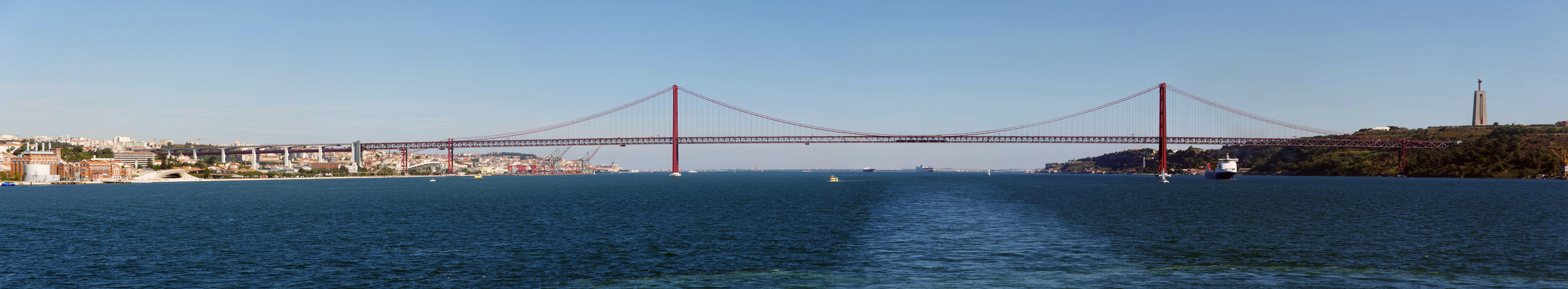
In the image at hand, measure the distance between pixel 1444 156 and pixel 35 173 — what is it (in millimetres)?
187594

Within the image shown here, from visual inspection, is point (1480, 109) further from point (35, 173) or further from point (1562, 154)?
point (35, 173)

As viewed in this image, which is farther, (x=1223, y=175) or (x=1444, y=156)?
(x=1444, y=156)

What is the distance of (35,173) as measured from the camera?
101m

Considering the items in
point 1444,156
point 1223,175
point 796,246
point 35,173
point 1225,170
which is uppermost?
point 1444,156

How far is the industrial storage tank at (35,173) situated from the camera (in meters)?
100

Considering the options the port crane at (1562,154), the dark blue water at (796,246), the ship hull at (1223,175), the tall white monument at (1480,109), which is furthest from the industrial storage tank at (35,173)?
the tall white monument at (1480,109)

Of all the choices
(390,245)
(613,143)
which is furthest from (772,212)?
(613,143)

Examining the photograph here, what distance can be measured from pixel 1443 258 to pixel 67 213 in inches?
2011

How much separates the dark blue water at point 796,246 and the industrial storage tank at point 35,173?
77.8m

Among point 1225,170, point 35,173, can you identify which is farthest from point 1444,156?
point 35,173

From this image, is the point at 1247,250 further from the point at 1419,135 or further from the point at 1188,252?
the point at 1419,135

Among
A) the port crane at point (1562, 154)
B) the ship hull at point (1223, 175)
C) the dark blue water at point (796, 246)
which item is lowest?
the ship hull at point (1223, 175)

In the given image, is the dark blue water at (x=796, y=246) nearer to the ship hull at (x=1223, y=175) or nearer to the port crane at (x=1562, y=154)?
the ship hull at (x=1223, y=175)

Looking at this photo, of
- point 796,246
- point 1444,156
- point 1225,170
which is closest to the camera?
point 796,246
